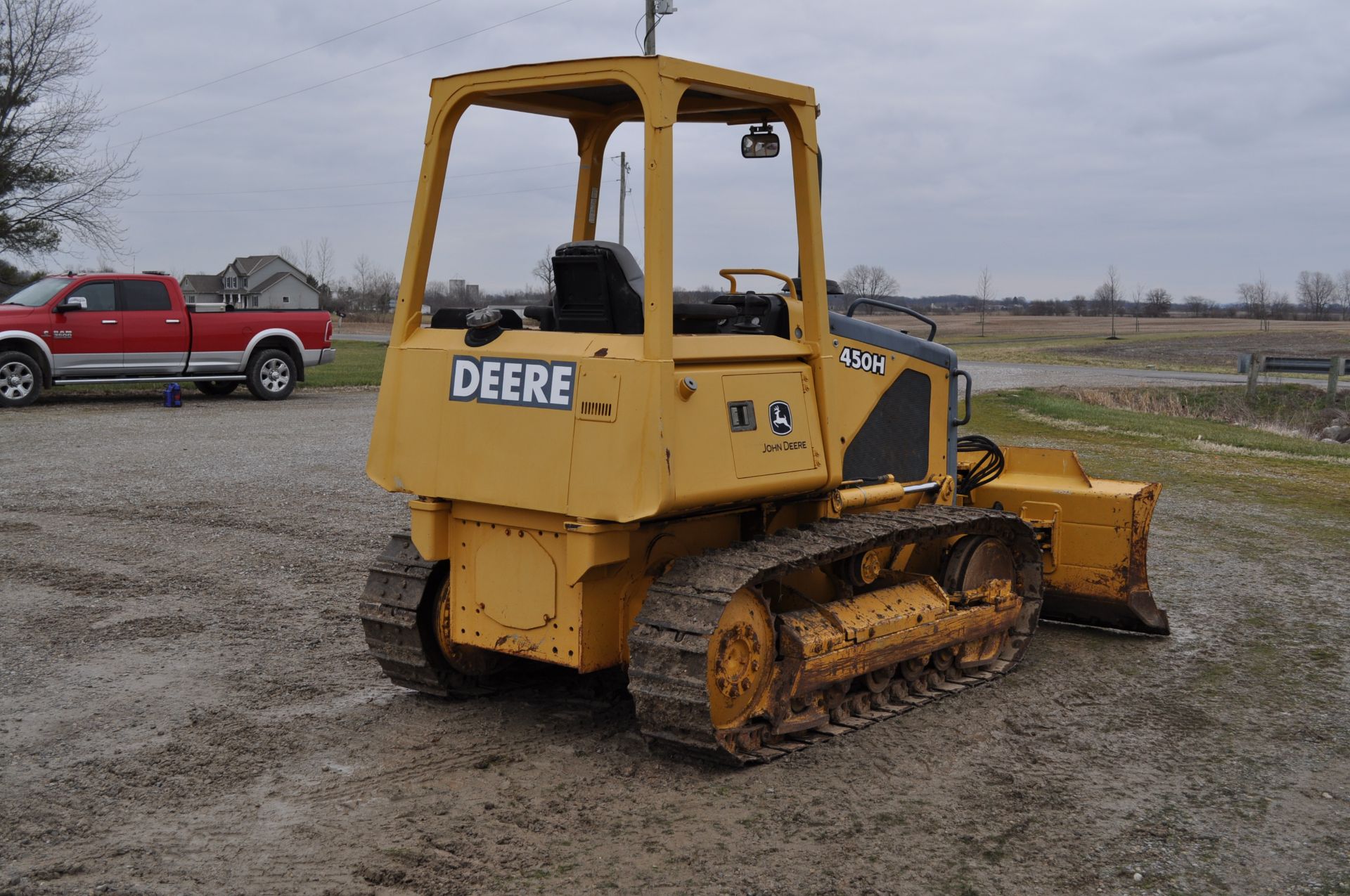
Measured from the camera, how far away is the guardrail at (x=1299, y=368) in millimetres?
28922

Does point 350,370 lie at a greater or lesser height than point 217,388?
greater

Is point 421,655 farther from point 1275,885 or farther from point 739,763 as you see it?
point 1275,885

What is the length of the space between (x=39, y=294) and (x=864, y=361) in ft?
A: 55.9

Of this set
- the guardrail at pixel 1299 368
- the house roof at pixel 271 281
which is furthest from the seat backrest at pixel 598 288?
the house roof at pixel 271 281

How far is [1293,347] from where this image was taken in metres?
52.3

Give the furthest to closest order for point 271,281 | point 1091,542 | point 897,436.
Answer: point 271,281 → point 1091,542 → point 897,436

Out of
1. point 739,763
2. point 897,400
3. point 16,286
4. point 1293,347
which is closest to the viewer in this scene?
point 739,763

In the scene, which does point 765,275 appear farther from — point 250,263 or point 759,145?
point 250,263

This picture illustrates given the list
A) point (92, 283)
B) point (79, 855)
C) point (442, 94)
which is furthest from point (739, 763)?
point (92, 283)

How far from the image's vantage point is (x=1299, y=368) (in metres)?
31.3


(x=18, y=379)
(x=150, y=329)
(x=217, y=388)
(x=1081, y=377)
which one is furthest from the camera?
(x=1081, y=377)

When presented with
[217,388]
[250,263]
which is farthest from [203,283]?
[217,388]

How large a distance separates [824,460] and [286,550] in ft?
18.2

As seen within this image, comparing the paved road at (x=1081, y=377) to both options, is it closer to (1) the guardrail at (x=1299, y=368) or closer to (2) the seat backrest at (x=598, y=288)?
(1) the guardrail at (x=1299, y=368)
